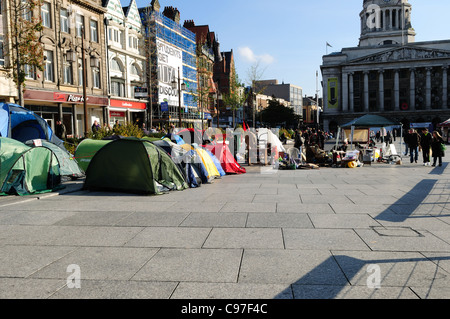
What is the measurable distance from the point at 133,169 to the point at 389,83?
9652cm

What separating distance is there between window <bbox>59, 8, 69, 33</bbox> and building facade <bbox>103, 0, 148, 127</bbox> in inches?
211

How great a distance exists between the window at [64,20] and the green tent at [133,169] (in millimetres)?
24493

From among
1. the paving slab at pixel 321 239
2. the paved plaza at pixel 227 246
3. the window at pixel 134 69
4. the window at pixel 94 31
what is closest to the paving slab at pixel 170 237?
the paved plaza at pixel 227 246

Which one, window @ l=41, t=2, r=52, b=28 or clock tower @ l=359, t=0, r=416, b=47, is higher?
clock tower @ l=359, t=0, r=416, b=47

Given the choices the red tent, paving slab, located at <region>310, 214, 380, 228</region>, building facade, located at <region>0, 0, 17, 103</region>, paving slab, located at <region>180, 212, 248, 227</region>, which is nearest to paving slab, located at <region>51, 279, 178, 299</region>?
paving slab, located at <region>180, 212, 248, 227</region>

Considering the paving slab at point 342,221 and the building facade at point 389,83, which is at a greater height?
the building facade at point 389,83

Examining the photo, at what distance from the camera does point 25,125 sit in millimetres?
16453

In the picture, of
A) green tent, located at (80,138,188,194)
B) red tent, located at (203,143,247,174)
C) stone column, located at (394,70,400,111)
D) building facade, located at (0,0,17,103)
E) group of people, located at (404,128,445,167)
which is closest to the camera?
green tent, located at (80,138,188,194)

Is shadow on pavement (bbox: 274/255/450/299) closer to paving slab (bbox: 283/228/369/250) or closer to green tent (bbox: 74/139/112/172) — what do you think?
paving slab (bbox: 283/228/369/250)

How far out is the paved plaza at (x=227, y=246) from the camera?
4254mm

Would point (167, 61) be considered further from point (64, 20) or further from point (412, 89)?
point (412, 89)

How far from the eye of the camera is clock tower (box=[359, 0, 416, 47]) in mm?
109000

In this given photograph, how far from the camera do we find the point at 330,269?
4.76m

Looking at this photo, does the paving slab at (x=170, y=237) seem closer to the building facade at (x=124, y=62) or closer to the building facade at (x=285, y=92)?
the building facade at (x=124, y=62)
